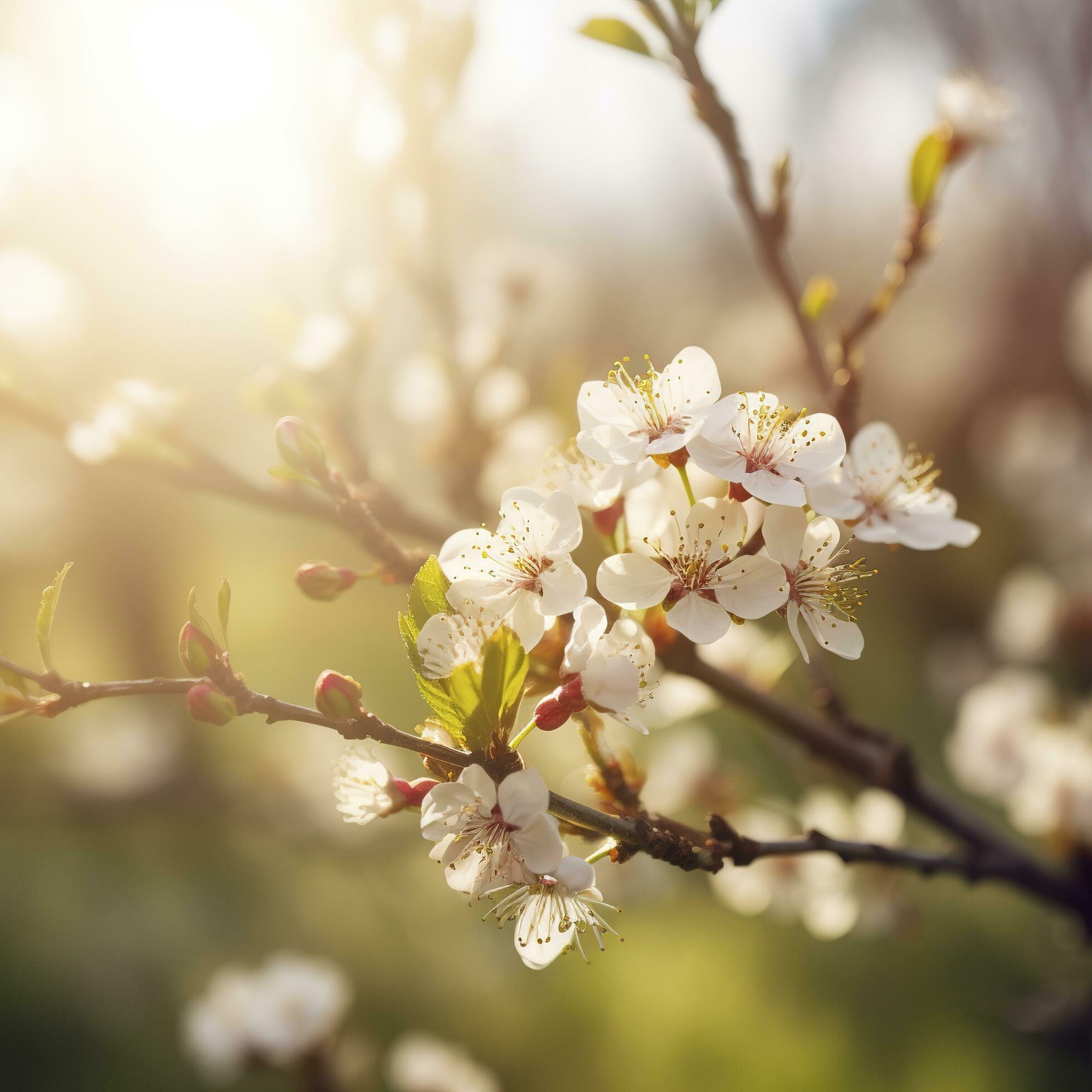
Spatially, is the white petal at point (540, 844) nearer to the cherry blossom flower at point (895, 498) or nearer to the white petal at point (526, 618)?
the white petal at point (526, 618)

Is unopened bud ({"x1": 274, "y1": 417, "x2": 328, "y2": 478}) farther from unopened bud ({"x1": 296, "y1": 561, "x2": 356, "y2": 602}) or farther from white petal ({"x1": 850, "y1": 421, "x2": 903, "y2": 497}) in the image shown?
white petal ({"x1": 850, "y1": 421, "x2": 903, "y2": 497})

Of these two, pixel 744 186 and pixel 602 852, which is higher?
pixel 744 186

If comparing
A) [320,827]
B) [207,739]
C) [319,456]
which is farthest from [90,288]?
[319,456]

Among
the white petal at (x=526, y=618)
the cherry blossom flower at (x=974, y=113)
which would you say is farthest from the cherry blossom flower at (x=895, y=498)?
the cherry blossom flower at (x=974, y=113)

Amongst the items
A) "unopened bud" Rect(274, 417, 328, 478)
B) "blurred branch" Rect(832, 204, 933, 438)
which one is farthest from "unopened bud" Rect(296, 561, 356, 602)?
"blurred branch" Rect(832, 204, 933, 438)

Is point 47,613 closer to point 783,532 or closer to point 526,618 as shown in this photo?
point 526,618

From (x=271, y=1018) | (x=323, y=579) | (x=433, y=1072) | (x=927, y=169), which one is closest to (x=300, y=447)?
(x=323, y=579)
